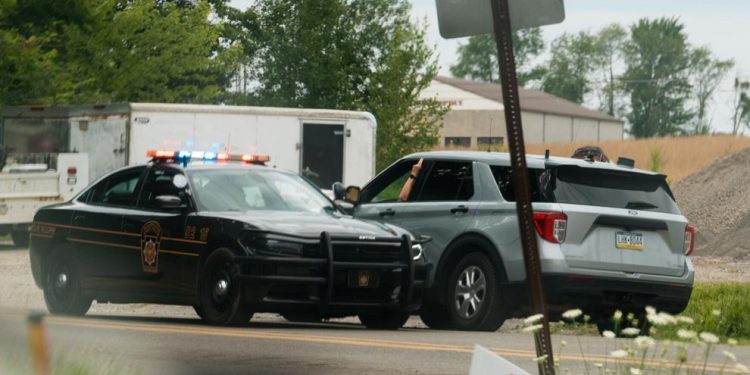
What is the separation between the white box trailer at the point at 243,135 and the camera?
26562 mm

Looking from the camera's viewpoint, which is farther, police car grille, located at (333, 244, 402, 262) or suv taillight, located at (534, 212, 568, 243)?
suv taillight, located at (534, 212, 568, 243)

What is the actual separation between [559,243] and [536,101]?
109331 mm

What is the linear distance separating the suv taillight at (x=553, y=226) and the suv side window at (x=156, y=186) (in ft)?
10.3

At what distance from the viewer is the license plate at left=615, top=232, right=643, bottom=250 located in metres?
14.3

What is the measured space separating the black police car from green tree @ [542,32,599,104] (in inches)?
5000

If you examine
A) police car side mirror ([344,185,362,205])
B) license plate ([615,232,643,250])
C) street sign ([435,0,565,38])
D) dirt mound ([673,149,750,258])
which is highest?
street sign ([435,0,565,38])

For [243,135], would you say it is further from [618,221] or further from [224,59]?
[224,59]

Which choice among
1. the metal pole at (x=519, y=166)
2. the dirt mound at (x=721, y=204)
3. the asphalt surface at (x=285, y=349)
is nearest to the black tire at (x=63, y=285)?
the asphalt surface at (x=285, y=349)

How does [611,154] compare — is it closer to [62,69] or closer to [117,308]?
[62,69]

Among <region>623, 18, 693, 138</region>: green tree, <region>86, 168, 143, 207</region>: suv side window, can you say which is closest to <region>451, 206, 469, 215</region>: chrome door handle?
<region>86, 168, 143, 207</region>: suv side window

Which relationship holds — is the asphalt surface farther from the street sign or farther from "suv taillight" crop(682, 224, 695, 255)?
the street sign

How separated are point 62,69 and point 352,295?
34.0 meters

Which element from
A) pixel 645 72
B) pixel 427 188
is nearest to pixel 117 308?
pixel 427 188

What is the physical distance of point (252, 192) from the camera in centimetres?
1464
